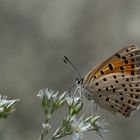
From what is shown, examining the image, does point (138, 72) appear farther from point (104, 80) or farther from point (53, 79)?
point (53, 79)

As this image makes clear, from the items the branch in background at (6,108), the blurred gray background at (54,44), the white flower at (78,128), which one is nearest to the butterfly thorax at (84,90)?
the white flower at (78,128)

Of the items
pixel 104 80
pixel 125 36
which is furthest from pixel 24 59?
pixel 104 80

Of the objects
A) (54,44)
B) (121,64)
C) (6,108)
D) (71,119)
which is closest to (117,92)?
(121,64)

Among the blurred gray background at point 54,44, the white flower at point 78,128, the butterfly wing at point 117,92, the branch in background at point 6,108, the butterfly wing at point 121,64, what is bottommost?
the white flower at point 78,128

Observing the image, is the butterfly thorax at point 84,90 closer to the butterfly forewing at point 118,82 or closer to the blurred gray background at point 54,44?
the butterfly forewing at point 118,82

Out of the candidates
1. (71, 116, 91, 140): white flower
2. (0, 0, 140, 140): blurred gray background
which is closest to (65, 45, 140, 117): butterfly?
(71, 116, 91, 140): white flower

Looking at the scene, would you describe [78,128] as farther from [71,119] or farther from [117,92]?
[117,92]
